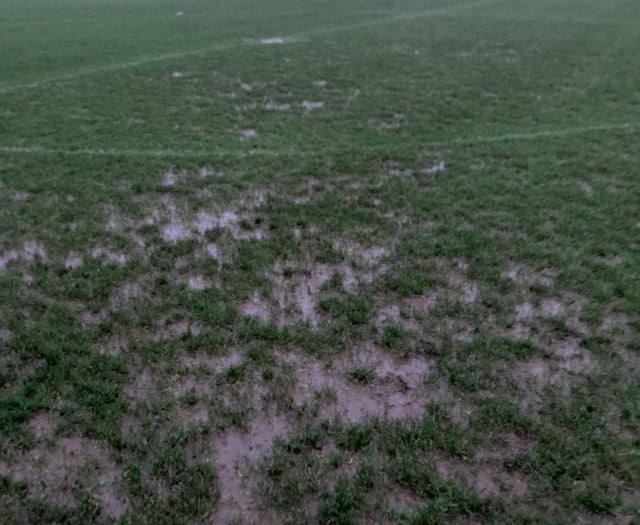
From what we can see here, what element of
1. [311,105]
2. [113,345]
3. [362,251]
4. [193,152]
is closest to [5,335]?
[113,345]

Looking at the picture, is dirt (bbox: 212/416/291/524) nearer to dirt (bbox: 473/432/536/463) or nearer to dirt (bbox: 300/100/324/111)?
dirt (bbox: 473/432/536/463)

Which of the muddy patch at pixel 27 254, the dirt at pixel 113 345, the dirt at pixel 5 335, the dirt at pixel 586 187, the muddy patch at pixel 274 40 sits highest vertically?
the muddy patch at pixel 274 40

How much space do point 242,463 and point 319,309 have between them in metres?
1.70

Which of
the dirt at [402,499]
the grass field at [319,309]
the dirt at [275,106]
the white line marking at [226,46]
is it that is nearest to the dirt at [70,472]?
the grass field at [319,309]

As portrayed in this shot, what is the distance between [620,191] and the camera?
22.5ft

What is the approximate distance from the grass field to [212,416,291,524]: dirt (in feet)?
0.05

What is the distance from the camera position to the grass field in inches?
129

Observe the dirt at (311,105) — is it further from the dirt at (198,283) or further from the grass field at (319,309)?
the dirt at (198,283)

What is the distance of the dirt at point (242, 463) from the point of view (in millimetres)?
3105

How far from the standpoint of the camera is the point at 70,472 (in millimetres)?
3262

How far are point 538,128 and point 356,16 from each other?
42.2 ft

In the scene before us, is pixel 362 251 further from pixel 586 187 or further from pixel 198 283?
pixel 586 187

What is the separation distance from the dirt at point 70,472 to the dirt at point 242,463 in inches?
23.8

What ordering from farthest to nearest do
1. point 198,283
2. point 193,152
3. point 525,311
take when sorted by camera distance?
point 193,152 < point 198,283 < point 525,311
